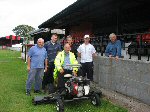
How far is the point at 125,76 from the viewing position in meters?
9.48

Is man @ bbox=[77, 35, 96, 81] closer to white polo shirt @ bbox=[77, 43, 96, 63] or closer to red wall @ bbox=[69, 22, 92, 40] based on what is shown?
white polo shirt @ bbox=[77, 43, 96, 63]

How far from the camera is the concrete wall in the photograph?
333 inches

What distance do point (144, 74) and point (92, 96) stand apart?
5.19 ft

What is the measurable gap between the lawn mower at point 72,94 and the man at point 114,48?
6.17 feet

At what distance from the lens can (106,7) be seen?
45.7 feet

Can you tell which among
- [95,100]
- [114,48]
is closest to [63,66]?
[95,100]

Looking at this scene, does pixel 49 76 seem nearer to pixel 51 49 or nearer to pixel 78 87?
Result: pixel 51 49

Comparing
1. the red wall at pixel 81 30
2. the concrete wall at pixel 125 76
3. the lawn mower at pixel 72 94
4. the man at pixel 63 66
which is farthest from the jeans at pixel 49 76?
the red wall at pixel 81 30

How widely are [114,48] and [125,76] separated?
1.01 meters

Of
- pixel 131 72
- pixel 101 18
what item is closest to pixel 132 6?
pixel 101 18

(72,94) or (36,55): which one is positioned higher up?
(36,55)

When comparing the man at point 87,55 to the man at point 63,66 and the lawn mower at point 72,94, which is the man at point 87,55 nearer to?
the man at point 63,66

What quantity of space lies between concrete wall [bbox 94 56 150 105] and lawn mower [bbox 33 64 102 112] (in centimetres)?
131

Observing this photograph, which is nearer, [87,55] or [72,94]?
[72,94]
